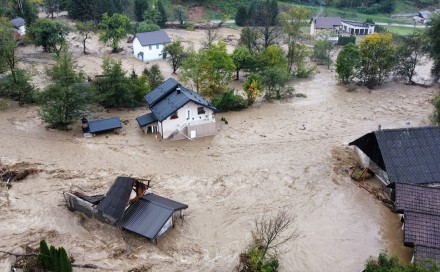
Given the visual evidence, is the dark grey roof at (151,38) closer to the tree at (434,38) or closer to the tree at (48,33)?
the tree at (48,33)

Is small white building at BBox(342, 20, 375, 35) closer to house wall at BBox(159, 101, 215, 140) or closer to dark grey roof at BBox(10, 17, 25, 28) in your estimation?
house wall at BBox(159, 101, 215, 140)

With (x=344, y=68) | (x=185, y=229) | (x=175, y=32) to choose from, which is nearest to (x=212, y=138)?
(x=185, y=229)

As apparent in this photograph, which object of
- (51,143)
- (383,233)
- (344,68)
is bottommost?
(383,233)

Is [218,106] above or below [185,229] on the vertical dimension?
above

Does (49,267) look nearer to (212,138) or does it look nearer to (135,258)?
(135,258)

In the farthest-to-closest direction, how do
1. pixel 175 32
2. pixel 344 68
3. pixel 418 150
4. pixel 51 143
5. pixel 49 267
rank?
pixel 175 32, pixel 344 68, pixel 51 143, pixel 418 150, pixel 49 267

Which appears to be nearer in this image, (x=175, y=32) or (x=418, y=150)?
(x=418, y=150)

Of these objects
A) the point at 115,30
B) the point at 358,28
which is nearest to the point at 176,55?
the point at 115,30

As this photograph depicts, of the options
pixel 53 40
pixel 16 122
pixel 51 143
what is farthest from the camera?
pixel 53 40
